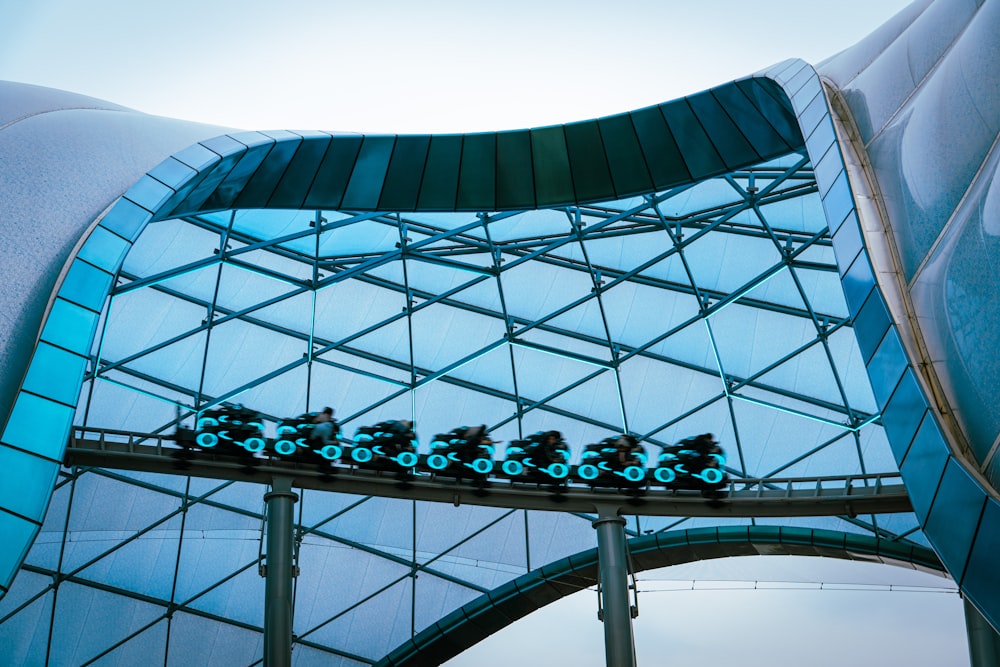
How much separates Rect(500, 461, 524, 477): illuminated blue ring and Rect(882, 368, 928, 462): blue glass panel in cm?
1532

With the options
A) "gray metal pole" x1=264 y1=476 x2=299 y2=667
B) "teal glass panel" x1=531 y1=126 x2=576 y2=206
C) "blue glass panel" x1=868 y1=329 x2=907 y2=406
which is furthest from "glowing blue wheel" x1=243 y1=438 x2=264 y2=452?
"blue glass panel" x1=868 y1=329 x2=907 y2=406

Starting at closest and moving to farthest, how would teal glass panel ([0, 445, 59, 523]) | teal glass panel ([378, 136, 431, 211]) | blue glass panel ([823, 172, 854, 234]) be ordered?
teal glass panel ([0, 445, 59, 523]) → blue glass panel ([823, 172, 854, 234]) → teal glass panel ([378, 136, 431, 211])

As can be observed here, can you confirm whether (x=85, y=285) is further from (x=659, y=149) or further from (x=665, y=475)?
(x=665, y=475)

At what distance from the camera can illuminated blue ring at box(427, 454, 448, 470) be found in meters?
30.4

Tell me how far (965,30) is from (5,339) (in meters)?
19.4

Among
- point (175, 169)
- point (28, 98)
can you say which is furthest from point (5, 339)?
point (28, 98)

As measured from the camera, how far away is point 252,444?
28.8m

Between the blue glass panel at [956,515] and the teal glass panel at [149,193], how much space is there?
1875cm

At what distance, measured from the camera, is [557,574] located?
38.3 metres

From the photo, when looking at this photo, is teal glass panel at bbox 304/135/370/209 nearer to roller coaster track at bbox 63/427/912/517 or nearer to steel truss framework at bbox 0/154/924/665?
steel truss framework at bbox 0/154/924/665

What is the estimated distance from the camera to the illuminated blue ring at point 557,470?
3064 cm

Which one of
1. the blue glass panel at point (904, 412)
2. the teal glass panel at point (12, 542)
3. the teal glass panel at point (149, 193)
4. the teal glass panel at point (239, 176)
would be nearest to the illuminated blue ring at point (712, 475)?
the blue glass panel at point (904, 412)

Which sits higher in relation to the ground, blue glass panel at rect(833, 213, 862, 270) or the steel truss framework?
the steel truss framework

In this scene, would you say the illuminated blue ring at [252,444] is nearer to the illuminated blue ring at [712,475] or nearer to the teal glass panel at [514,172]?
the teal glass panel at [514,172]
